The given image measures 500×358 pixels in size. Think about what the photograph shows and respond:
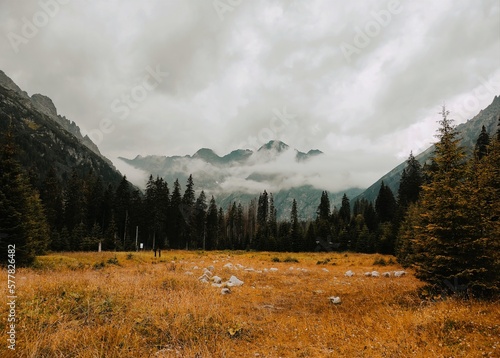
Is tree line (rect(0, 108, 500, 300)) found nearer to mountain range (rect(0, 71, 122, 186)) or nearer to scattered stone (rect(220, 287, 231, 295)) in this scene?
scattered stone (rect(220, 287, 231, 295))

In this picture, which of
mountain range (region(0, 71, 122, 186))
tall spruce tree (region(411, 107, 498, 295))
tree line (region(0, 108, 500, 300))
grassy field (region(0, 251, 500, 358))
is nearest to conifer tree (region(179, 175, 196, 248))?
tree line (region(0, 108, 500, 300))

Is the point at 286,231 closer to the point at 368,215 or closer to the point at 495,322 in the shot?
the point at 368,215

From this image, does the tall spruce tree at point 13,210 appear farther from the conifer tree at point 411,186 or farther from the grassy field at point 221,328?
the conifer tree at point 411,186

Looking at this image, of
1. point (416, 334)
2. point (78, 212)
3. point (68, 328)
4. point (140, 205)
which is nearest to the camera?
point (68, 328)

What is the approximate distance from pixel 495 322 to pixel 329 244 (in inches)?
2852

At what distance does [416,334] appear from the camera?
25.2ft

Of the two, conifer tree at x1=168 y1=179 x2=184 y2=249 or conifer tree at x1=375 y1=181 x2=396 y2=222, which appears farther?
conifer tree at x1=375 y1=181 x2=396 y2=222

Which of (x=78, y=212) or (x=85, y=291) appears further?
(x=78, y=212)

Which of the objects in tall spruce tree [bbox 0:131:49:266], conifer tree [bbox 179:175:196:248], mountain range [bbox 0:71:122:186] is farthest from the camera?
mountain range [bbox 0:71:122:186]

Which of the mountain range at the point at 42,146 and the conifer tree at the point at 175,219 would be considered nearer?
the conifer tree at the point at 175,219

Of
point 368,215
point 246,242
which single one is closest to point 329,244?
point 368,215

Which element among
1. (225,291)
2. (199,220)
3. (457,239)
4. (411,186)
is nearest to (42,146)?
(199,220)

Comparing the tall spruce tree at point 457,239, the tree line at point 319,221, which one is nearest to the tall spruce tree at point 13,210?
the tree line at point 319,221

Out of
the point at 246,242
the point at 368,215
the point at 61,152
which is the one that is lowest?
the point at 246,242
